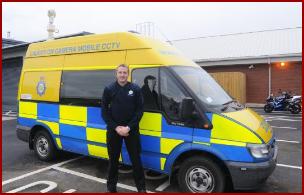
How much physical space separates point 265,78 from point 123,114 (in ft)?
60.1

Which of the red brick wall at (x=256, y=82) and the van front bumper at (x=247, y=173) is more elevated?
the red brick wall at (x=256, y=82)

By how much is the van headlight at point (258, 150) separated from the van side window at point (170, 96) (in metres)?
1.04

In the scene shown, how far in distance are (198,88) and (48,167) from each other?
3.42m

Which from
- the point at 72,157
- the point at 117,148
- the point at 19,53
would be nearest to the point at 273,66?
the point at 19,53

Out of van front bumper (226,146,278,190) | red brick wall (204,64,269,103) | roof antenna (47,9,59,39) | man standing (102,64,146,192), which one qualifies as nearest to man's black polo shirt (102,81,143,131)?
man standing (102,64,146,192)

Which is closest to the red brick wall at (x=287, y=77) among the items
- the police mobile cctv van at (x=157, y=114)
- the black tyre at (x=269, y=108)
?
the black tyre at (x=269, y=108)

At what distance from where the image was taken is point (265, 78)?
Answer: 21312mm

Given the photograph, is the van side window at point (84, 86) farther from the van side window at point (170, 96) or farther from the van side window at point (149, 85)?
the van side window at point (170, 96)

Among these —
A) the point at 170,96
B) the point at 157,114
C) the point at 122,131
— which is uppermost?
the point at 170,96

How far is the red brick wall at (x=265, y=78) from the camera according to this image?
20219 millimetres

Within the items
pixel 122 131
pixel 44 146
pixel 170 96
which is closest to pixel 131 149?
pixel 122 131

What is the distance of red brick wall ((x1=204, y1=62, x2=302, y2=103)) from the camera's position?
2022cm

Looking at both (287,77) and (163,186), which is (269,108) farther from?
(163,186)

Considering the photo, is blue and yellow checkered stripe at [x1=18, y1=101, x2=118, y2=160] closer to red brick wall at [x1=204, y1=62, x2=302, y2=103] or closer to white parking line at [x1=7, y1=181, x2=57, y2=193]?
white parking line at [x1=7, y1=181, x2=57, y2=193]
